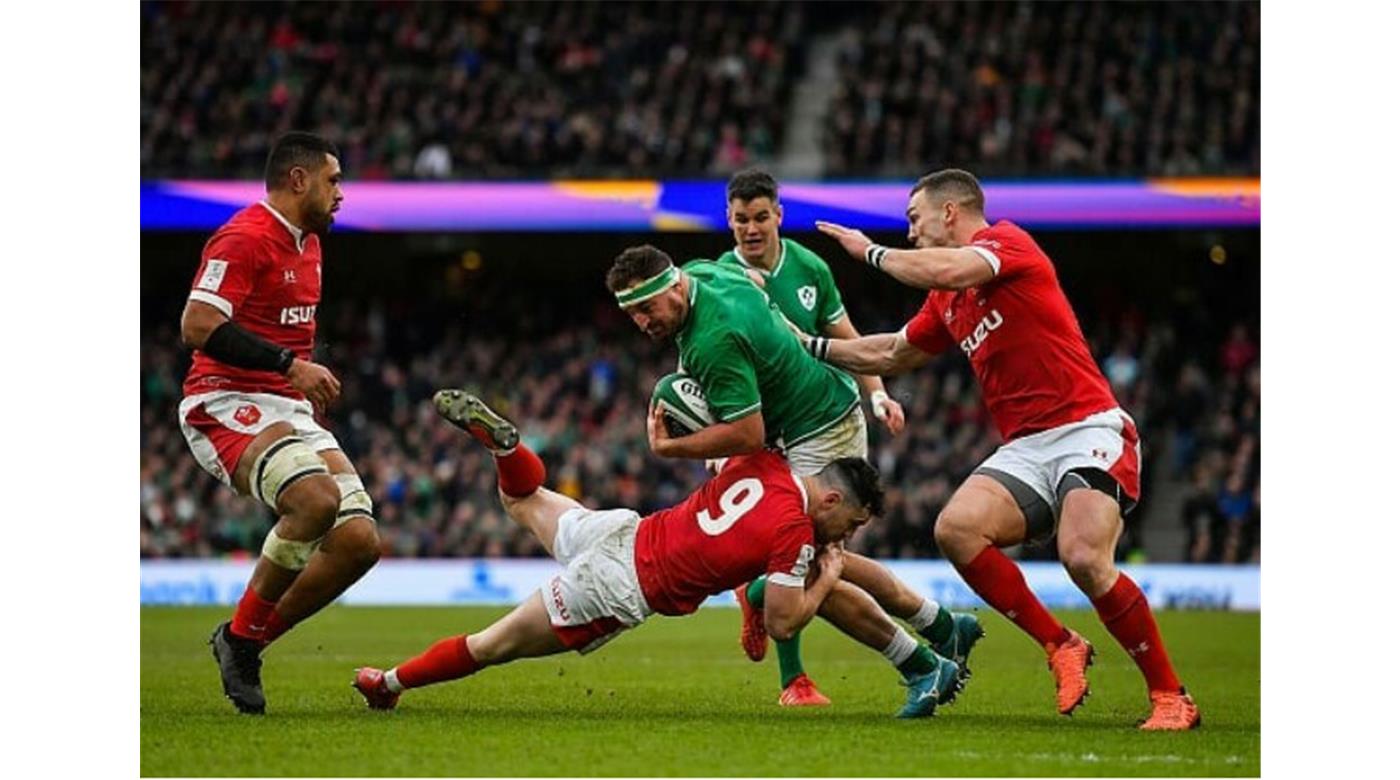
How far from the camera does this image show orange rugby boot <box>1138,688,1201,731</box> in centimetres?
843

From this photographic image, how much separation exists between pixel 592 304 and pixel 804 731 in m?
20.5

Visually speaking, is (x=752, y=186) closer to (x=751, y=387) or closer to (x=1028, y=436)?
(x=751, y=387)

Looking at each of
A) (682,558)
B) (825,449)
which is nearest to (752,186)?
(825,449)

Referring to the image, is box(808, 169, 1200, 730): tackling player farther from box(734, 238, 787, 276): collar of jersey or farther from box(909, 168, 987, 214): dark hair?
box(734, 238, 787, 276): collar of jersey

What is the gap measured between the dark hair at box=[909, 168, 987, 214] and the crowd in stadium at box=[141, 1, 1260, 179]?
16809 millimetres

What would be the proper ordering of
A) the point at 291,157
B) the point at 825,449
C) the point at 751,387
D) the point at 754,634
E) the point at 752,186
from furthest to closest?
the point at 752,186, the point at 825,449, the point at 754,634, the point at 291,157, the point at 751,387

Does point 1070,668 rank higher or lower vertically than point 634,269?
lower

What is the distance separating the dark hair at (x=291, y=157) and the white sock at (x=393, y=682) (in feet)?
7.73

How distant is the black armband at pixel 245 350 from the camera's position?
861 centimetres

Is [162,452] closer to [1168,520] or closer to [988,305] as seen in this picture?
[1168,520]

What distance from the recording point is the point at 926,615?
9.61 meters

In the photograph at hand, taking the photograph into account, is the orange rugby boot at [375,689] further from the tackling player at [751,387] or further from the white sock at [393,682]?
the tackling player at [751,387]

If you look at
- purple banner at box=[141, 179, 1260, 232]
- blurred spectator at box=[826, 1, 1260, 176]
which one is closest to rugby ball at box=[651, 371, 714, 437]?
purple banner at box=[141, 179, 1260, 232]

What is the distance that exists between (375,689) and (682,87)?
774 inches
